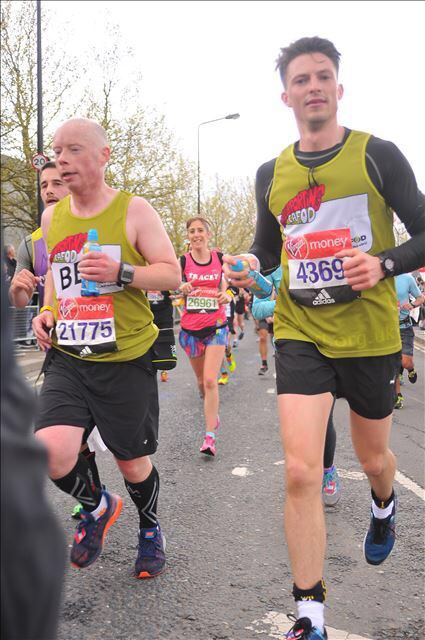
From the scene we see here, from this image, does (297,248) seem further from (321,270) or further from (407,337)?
(407,337)

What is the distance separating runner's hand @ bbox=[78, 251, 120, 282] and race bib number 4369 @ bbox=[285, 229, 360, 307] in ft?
2.57

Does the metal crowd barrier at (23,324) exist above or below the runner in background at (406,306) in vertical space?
below

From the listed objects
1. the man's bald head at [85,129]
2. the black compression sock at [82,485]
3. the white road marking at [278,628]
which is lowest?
the white road marking at [278,628]

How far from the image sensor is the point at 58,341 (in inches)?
129

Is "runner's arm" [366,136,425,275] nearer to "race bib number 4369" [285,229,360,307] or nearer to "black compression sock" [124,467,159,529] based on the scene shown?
"race bib number 4369" [285,229,360,307]

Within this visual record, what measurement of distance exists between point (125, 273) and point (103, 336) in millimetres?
319

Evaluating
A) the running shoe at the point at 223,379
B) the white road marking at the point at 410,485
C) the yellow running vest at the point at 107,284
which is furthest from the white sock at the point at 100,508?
the running shoe at the point at 223,379

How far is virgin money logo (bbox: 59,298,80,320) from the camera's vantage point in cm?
326

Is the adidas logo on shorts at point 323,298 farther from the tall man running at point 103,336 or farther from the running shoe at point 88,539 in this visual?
the running shoe at point 88,539

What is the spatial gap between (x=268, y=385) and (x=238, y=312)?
9.59m

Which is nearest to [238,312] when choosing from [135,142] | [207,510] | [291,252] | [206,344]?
Answer: [135,142]

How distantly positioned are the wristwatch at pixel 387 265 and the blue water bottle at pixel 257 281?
1.73ft

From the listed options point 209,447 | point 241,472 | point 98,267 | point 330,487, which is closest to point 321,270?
point 98,267

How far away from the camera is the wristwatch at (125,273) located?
3082 mm
